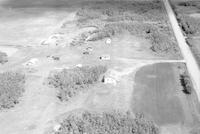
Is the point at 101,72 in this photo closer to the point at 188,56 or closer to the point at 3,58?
the point at 188,56

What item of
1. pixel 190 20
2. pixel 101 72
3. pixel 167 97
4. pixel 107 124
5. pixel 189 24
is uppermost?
pixel 107 124

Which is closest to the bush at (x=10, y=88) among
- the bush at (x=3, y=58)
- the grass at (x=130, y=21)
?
the bush at (x=3, y=58)

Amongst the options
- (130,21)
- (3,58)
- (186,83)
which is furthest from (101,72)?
(130,21)

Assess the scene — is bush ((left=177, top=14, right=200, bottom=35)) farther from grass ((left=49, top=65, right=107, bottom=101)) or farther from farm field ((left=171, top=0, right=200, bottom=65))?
grass ((left=49, top=65, right=107, bottom=101))

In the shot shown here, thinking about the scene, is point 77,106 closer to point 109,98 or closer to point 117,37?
point 109,98

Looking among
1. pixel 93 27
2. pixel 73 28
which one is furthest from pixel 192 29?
pixel 73 28

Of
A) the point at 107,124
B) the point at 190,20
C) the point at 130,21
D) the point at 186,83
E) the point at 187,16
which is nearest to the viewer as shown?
the point at 107,124

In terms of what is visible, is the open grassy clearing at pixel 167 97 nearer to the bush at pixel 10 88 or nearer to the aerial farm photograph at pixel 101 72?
the aerial farm photograph at pixel 101 72

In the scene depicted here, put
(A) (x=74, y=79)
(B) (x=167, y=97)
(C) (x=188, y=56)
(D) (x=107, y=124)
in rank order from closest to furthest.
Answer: (D) (x=107, y=124), (B) (x=167, y=97), (A) (x=74, y=79), (C) (x=188, y=56)
